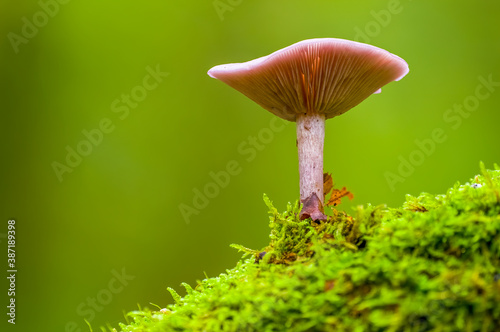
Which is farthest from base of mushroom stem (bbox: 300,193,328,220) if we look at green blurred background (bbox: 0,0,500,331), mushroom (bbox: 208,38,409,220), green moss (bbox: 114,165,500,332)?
green blurred background (bbox: 0,0,500,331)

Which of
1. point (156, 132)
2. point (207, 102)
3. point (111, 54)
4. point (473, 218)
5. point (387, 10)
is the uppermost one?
point (387, 10)

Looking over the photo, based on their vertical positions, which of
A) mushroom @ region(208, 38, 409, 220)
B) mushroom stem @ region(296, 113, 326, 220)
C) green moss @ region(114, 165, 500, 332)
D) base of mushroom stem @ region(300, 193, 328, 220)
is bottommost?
green moss @ region(114, 165, 500, 332)

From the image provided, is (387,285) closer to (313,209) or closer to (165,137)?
(313,209)

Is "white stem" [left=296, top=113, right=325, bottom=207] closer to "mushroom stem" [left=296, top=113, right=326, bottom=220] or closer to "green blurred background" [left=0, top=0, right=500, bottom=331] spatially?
"mushroom stem" [left=296, top=113, right=326, bottom=220]

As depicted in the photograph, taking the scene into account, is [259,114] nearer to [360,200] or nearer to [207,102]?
[207,102]

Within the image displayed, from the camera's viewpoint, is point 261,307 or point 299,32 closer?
point 261,307

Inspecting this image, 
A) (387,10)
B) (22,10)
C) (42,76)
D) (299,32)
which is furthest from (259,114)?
(22,10)

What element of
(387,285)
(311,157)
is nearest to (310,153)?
(311,157)
